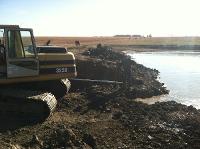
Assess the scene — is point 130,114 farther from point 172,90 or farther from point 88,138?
point 172,90

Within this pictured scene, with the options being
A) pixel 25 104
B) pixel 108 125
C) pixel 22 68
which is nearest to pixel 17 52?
pixel 22 68

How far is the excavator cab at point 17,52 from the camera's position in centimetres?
1322

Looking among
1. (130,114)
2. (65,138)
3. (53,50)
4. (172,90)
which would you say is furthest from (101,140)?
(172,90)

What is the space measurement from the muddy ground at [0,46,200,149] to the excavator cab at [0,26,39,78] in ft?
5.89

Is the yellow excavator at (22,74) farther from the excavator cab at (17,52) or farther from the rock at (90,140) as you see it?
the rock at (90,140)

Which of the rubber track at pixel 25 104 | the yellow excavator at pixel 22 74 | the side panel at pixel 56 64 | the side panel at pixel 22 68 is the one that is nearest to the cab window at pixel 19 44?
the yellow excavator at pixel 22 74

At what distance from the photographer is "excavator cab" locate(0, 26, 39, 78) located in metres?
13.2

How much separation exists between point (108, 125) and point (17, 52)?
13.0ft

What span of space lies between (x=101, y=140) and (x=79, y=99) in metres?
5.97

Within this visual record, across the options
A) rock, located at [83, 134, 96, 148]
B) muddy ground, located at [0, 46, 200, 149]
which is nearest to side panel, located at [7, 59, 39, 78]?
muddy ground, located at [0, 46, 200, 149]

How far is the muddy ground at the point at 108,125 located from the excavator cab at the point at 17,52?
5.89 feet

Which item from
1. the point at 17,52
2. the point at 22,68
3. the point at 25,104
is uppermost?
the point at 17,52

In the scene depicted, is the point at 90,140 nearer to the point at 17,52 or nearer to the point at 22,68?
the point at 22,68

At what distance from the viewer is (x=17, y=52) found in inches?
530
